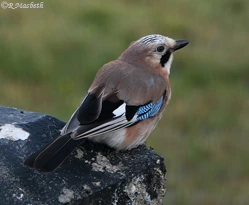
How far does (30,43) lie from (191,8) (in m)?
2.99

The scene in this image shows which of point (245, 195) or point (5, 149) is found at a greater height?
point (5, 149)

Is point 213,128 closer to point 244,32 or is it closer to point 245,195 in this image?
point 245,195

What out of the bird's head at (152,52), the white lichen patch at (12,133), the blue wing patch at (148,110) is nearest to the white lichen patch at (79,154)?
the white lichen patch at (12,133)

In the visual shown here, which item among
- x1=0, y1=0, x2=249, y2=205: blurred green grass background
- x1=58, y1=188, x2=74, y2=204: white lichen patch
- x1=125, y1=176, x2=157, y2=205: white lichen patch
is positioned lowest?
x1=0, y1=0, x2=249, y2=205: blurred green grass background

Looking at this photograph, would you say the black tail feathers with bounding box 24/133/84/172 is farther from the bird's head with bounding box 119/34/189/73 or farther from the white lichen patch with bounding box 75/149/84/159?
the bird's head with bounding box 119/34/189/73

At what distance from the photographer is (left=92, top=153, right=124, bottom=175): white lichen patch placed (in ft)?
11.3

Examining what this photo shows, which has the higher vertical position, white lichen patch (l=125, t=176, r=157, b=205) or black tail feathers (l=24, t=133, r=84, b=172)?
black tail feathers (l=24, t=133, r=84, b=172)

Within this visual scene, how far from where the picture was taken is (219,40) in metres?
9.20

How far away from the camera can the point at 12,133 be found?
11.3 ft

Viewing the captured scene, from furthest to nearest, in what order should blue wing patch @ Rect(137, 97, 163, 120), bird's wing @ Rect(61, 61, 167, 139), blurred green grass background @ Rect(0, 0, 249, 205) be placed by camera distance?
blurred green grass background @ Rect(0, 0, 249, 205) → blue wing patch @ Rect(137, 97, 163, 120) → bird's wing @ Rect(61, 61, 167, 139)

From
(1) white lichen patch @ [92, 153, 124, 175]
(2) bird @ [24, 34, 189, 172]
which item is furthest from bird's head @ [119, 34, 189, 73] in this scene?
(1) white lichen patch @ [92, 153, 124, 175]

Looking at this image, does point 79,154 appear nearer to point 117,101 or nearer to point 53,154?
point 53,154

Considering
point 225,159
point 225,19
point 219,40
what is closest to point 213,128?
point 225,159

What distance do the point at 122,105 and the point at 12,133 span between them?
0.90 metres
